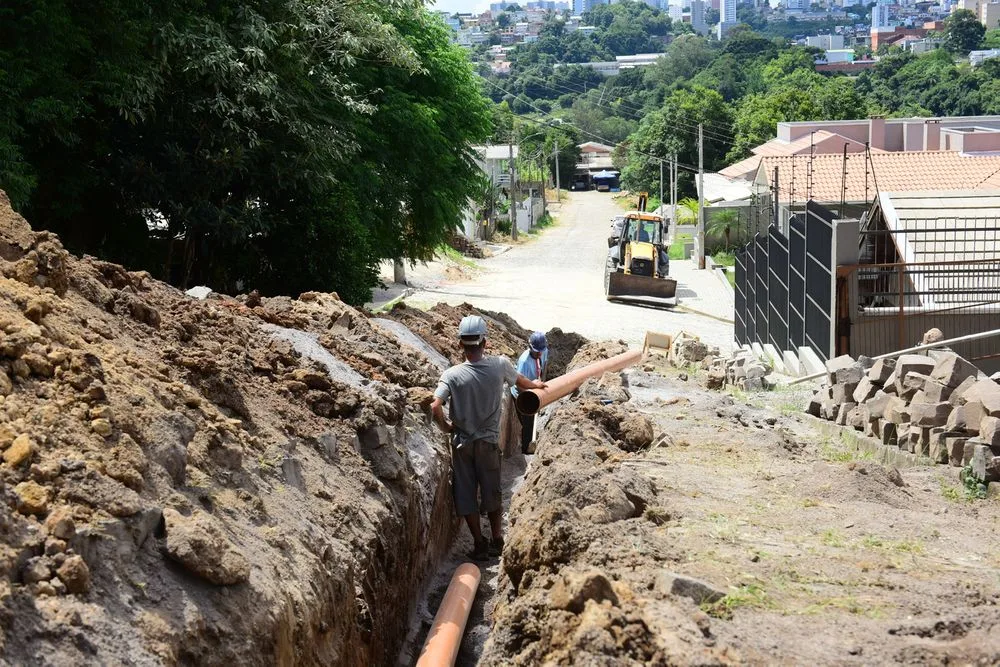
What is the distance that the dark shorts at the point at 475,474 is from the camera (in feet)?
30.3

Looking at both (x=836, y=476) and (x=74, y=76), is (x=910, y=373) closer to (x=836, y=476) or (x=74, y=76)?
(x=836, y=476)

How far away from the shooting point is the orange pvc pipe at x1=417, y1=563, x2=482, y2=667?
23.9 feet

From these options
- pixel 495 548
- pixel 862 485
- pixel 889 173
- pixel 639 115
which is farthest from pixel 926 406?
pixel 639 115

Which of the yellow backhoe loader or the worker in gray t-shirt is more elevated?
the worker in gray t-shirt

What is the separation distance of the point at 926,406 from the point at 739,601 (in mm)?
5047

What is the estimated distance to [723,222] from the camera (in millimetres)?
52688

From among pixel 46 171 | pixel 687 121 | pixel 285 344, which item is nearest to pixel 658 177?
pixel 687 121

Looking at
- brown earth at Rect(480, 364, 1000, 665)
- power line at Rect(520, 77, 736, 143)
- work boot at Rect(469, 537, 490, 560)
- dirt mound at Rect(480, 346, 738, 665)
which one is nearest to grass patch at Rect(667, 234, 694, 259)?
power line at Rect(520, 77, 736, 143)

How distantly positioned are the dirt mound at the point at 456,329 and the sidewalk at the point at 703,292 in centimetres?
1226

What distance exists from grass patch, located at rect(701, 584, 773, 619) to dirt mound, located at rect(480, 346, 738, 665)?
0.35ft

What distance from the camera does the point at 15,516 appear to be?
5.20m

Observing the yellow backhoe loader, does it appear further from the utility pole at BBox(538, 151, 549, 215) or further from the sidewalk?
the utility pole at BBox(538, 151, 549, 215)

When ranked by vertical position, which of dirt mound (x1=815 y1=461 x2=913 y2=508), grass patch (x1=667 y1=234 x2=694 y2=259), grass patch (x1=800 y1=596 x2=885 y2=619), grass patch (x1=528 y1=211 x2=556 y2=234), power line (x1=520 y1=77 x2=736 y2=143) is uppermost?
grass patch (x1=800 y1=596 x2=885 y2=619)

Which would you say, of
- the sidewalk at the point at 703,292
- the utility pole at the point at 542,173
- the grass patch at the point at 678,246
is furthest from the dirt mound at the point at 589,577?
the utility pole at the point at 542,173
